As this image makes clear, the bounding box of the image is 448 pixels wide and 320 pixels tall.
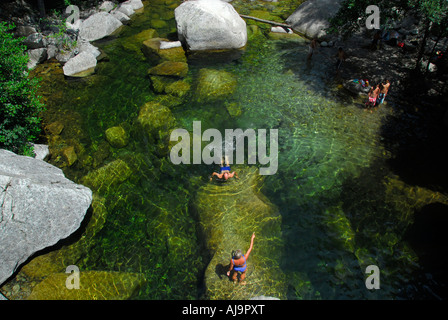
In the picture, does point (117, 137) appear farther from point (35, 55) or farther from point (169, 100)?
point (35, 55)

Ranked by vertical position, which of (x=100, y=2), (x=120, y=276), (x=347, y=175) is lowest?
(x=120, y=276)

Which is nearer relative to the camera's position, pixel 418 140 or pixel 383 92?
pixel 418 140

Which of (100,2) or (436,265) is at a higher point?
(100,2)

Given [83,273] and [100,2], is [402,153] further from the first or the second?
[100,2]

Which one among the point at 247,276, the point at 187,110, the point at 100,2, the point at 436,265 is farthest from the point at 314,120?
the point at 100,2

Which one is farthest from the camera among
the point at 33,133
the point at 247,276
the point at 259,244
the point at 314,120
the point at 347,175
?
the point at 314,120

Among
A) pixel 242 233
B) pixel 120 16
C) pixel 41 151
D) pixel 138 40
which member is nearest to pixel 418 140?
pixel 242 233

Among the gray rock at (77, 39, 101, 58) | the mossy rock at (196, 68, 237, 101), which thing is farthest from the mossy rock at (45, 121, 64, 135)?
the gray rock at (77, 39, 101, 58)

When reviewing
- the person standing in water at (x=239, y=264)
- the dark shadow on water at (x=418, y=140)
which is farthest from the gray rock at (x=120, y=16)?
the person standing in water at (x=239, y=264)
